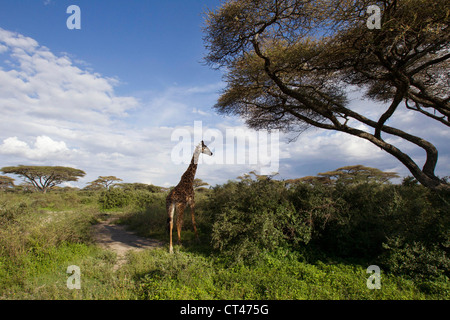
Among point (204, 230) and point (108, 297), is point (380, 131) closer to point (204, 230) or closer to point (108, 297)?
point (204, 230)

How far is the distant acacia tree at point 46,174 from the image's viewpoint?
2688cm

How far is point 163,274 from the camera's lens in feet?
14.9

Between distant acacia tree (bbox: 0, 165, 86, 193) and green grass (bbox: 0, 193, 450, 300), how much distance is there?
25887mm

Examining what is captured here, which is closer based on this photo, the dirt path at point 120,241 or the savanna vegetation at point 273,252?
the savanna vegetation at point 273,252

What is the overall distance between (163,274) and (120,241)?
4.48 m

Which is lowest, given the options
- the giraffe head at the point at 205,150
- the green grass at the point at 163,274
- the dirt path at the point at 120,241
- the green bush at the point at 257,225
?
the dirt path at the point at 120,241

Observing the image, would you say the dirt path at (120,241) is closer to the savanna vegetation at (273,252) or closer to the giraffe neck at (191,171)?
the savanna vegetation at (273,252)

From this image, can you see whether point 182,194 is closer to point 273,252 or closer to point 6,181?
point 273,252

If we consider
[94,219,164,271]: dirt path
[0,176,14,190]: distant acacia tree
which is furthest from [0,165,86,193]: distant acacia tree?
[94,219,164,271]: dirt path

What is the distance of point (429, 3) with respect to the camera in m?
6.18

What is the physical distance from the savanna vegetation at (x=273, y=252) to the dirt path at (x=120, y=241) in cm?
44

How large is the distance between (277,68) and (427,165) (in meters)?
6.36

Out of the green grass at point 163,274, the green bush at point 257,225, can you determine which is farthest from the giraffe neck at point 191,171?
the green grass at point 163,274

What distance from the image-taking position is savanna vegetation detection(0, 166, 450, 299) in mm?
4191
